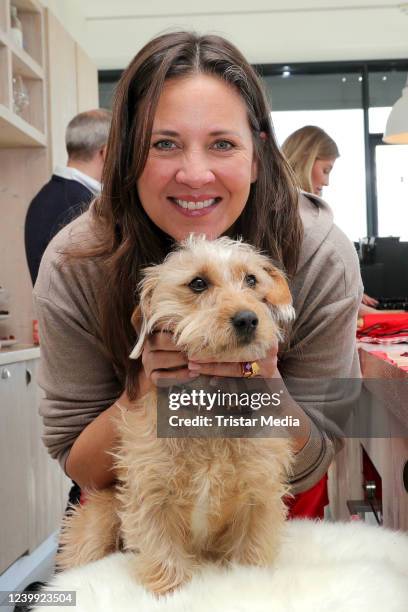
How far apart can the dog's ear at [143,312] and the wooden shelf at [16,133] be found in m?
2.50

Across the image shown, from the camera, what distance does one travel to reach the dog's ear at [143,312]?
97 centimetres

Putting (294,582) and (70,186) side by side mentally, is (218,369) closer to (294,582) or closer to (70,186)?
(294,582)

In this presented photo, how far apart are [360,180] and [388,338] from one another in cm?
603

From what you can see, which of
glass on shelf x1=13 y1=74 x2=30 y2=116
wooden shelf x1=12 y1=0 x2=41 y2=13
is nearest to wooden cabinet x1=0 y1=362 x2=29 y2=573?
glass on shelf x1=13 y1=74 x2=30 y2=116

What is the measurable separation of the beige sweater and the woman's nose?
261mm

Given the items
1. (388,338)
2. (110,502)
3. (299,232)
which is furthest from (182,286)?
(388,338)

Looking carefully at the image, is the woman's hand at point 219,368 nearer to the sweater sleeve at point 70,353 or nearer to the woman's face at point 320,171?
the sweater sleeve at point 70,353

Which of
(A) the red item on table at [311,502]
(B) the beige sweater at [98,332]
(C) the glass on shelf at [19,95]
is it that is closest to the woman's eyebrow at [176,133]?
(B) the beige sweater at [98,332]

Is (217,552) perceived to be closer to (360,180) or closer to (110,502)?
(110,502)

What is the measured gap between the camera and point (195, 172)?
3.29 feet

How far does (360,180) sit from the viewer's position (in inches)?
299

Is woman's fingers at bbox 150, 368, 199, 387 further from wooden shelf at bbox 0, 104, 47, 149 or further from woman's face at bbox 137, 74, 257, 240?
wooden shelf at bbox 0, 104, 47, 149

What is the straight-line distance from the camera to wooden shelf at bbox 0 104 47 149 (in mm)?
3371

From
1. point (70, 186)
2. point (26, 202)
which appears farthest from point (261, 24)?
point (70, 186)
